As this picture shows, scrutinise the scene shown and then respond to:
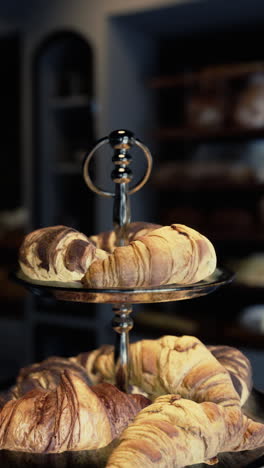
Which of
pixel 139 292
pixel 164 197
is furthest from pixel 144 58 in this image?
pixel 139 292

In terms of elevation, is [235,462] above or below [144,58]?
below

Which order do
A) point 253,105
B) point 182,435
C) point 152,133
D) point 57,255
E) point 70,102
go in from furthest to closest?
point 70,102 < point 152,133 < point 253,105 < point 57,255 < point 182,435

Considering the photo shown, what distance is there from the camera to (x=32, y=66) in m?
3.13

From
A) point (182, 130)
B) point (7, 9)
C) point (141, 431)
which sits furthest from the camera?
point (7, 9)

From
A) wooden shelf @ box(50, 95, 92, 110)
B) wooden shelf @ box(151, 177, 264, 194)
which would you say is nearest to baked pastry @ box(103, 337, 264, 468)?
wooden shelf @ box(151, 177, 264, 194)

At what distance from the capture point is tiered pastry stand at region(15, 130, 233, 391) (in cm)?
82

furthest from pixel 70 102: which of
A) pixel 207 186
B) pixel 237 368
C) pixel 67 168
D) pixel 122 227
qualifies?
pixel 237 368

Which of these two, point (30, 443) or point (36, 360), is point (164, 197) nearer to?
point (36, 360)

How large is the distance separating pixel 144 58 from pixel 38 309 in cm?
146

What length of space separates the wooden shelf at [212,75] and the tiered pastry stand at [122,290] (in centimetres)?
192

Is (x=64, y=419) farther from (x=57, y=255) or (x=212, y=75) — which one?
(x=212, y=75)

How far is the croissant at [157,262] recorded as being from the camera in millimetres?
849

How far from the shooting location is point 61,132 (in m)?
3.19

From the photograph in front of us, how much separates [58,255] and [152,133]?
2156 millimetres
